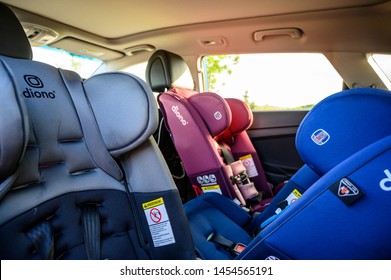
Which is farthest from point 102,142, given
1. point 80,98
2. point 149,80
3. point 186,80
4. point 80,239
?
point 186,80

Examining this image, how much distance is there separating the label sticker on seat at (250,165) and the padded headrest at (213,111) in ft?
1.17

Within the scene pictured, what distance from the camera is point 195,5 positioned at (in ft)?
6.34

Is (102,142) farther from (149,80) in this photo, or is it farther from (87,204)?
(149,80)

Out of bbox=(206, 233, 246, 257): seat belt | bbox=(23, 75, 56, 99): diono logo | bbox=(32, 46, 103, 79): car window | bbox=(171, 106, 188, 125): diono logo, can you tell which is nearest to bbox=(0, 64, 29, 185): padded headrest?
bbox=(23, 75, 56, 99): diono logo

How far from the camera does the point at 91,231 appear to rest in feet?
2.94

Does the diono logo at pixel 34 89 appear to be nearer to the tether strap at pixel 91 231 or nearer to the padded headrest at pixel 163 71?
the tether strap at pixel 91 231

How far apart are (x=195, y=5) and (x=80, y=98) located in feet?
3.90

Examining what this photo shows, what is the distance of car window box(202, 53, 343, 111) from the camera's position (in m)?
2.30

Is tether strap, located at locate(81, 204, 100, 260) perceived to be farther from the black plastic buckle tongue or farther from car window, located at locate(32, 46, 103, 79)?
car window, located at locate(32, 46, 103, 79)

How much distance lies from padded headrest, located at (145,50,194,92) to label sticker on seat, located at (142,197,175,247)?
1.22 m

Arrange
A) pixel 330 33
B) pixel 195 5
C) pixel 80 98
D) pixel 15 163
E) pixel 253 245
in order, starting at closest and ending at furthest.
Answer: pixel 15 163, pixel 253 245, pixel 80 98, pixel 195 5, pixel 330 33

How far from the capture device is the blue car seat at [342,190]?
0.70 metres

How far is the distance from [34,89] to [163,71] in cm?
126

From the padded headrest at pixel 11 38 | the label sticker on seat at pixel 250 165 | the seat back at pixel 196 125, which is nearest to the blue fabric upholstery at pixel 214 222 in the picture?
the seat back at pixel 196 125
